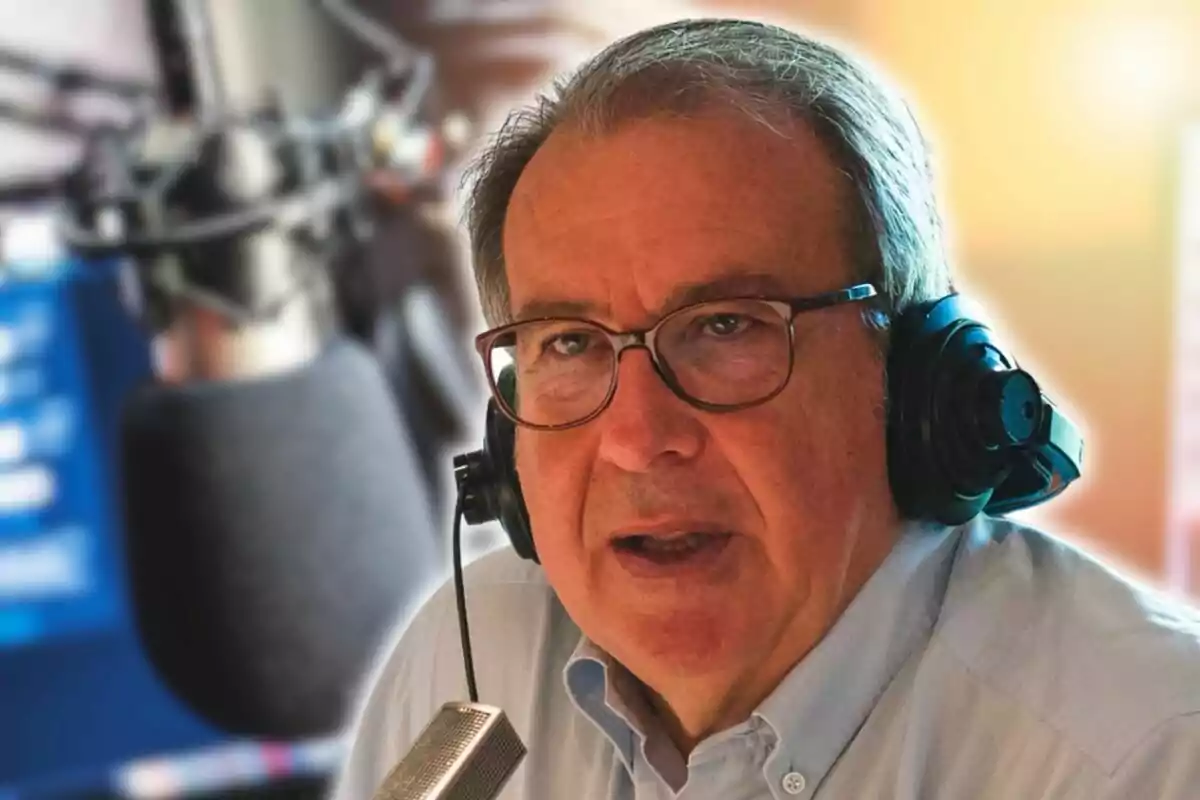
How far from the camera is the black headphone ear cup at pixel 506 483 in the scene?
1074 mm

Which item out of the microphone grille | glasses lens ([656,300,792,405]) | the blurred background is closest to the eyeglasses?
glasses lens ([656,300,792,405])

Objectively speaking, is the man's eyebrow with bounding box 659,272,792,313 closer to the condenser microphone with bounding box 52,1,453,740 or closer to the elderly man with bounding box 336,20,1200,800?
the elderly man with bounding box 336,20,1200,800

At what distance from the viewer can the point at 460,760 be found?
2.83 feet

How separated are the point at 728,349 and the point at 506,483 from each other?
0.85 feet

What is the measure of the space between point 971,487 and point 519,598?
502 millimetres

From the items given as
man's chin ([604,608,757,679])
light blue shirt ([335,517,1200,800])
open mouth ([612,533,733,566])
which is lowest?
light blue shirt ([335,517,1200,800])

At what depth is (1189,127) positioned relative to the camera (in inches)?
63.7

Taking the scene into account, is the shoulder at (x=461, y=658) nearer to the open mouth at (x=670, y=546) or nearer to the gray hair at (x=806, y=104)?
the open mouth at (x=670, y=546)

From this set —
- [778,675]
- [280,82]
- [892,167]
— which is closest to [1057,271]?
[892,167]

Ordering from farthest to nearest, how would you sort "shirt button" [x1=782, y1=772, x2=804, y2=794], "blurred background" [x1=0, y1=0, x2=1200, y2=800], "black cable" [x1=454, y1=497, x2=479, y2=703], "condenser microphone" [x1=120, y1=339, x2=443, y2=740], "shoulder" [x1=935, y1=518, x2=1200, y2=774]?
"condenser microphone" [x1=120, y1=339, x2=443, y2=740] < "blurred background" [x1=0, y1=0, x2=1200, y2=800] < "black cable" [x1=454, y1=497, x2=479, y2=703] < "shirt button" [x1=782, y1=772, x2=804, y2=794] < "shoulder" [x1=935, y1=518, x2=1200, y2=774]

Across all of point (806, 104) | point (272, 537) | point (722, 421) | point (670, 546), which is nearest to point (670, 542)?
point (670, 546)

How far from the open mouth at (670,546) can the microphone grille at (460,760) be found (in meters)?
0.16

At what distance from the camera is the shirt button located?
3.11ft

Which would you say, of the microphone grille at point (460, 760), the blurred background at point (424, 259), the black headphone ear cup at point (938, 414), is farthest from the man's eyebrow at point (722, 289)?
the blurred background at point (424, 259)
